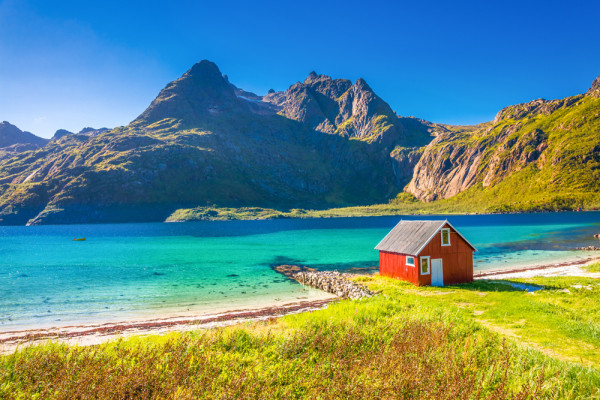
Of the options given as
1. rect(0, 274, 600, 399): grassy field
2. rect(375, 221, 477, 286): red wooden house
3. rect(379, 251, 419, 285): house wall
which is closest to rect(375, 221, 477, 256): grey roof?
rect(375, 221, 477, 286): red wooden house

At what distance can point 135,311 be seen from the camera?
31.9 m

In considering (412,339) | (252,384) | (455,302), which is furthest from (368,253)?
(252,384)

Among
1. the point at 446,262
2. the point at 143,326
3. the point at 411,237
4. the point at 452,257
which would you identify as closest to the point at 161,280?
the point at 143,326

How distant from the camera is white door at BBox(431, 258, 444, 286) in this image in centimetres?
3312

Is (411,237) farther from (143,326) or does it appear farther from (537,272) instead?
(143,326)

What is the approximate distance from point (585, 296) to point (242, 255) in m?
60.9

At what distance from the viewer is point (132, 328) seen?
2592 centimetres

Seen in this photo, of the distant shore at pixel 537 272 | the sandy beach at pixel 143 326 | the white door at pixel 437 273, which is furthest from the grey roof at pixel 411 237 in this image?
the distant shore at pixel 537 272

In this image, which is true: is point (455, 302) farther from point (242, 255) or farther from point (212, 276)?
point (242, 255)

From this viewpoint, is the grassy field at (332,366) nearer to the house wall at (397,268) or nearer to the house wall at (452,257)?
the house wall at (452,257)

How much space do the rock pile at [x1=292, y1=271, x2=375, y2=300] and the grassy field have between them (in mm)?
14930

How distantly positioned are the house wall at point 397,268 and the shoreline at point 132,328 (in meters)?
9.73

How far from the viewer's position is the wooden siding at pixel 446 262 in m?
32.9

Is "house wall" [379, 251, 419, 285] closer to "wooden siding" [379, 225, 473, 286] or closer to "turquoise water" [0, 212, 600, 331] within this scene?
"wooden siding" [379, 225, 473, 286]
